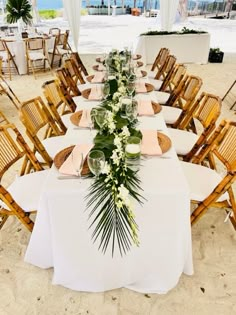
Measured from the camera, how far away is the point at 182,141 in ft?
8.16

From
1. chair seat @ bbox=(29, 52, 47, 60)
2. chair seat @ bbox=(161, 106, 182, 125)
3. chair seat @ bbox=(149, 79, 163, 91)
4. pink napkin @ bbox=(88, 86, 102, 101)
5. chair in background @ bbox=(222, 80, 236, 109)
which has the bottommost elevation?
chair in background @ bbox=(222, 80, 236, 109)

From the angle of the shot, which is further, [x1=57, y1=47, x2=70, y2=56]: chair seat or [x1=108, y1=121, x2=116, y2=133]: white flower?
[x1=57, y1=47, x2=70, y2=56]: chair seat

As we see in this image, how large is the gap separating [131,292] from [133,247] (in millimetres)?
349

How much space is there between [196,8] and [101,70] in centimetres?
2118

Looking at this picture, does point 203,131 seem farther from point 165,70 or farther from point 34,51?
point 34,51

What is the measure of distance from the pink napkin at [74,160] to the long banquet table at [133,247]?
0.05m

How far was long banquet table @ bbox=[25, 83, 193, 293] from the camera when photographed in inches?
58.2

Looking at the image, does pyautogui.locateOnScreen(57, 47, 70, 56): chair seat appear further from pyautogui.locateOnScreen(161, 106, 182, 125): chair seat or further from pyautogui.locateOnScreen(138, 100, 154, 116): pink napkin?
pyautogui.locateOnScreen(138, 100, 154, 116): pink napkin

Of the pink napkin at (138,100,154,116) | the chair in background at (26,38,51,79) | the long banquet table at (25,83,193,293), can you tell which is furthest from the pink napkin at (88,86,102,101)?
the chair in background at (26,38,51,79)

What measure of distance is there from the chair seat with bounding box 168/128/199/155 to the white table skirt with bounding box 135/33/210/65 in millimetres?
4585

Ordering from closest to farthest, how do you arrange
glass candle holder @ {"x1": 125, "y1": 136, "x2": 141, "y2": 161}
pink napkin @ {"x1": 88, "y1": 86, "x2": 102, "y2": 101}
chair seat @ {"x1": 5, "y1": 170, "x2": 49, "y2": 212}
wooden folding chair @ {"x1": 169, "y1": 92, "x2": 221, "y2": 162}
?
glass candle holder @ {"x1": 125, "y1": 136, "x2": 141, "y2": 161} → chair seat @ {"x1": 5, "y1": 170, "x2": 49, "y2": 212} → wooden folding chair @ {"x1": 169, "y1": 92, "x2": 221, "y2": 162} → pink napkin @ {"x1": 88, "y1": 86, "x2": 102, "y2": 101}

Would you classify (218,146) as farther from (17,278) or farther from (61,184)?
(17,278)

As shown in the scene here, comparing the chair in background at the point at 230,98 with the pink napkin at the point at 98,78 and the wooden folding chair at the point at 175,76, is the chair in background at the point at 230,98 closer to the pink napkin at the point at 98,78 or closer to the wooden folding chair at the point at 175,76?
the wooden folding chair at the point at 175,76

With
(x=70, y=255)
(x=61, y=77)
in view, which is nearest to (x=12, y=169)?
(x=61, y=77)
